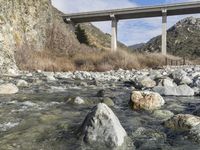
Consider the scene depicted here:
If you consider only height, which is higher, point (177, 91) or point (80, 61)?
point (80, 61)

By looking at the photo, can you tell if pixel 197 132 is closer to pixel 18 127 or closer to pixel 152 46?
pixel 18 127

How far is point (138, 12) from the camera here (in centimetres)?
4681

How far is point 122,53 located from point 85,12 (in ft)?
97.8

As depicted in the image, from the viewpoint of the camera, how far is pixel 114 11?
48656mm

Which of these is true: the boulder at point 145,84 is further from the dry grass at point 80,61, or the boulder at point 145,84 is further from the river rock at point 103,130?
the dry grass at point 80,61

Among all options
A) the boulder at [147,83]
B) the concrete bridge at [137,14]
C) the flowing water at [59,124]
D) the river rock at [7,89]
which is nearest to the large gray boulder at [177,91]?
the flowing water at [59,124]

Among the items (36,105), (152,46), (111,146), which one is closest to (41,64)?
(36,105)

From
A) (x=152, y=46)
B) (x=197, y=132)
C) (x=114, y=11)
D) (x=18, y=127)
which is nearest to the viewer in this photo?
(x=197, y=132)

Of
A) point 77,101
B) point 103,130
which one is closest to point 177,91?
point 77,101

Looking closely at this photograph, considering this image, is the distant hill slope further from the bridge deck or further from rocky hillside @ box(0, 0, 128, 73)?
rocky hillside @ box(0, 0, 128, 73)

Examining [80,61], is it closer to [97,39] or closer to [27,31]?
[27,31]

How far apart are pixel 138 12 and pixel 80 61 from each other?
27163mm

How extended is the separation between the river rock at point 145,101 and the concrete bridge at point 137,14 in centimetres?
3749

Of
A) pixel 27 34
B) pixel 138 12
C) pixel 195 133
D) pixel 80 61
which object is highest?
pixel 138 12
